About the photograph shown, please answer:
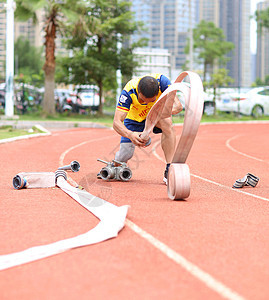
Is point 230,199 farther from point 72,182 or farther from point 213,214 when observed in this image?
point 72,182

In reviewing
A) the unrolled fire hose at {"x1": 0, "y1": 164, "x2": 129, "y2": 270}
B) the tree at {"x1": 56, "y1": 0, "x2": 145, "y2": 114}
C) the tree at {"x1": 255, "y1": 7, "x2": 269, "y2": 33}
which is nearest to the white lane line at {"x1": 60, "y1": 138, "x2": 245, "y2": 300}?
the unrolled fire hose at {"x1": 0, "y1": 164, "x2": 129, "y2": 270}

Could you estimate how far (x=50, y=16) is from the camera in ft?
84.9

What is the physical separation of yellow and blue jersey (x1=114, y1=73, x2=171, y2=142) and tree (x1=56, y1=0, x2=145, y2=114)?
803 inches

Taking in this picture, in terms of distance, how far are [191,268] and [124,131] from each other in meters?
3.72

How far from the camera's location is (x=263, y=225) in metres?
5.02

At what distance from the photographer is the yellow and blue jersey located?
7.26 meters

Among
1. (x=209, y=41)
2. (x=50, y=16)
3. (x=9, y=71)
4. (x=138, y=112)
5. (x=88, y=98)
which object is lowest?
(x=138, y=112)

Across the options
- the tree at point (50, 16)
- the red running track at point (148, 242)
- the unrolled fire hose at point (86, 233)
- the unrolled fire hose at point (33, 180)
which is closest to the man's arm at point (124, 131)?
the red running track at point (148, 242)

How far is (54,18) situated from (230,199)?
70.3ft

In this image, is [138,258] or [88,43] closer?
[138,258]

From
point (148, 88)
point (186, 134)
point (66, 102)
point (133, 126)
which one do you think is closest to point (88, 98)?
point (66, 102)

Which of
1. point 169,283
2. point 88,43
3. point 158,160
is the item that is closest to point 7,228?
point 169,283

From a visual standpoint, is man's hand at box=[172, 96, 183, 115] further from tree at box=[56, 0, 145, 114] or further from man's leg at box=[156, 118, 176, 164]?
tree at box=[56, 0, 145, 114]

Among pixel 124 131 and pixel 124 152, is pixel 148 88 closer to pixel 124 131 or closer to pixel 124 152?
pixel 124 131
